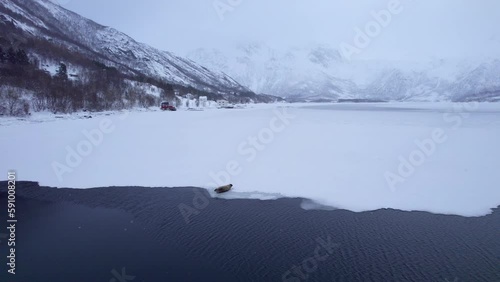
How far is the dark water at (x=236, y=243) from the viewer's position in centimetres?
997

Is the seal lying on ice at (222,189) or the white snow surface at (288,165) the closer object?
the white snow surface at (288,165)

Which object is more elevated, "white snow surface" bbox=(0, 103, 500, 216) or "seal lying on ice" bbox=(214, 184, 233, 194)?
"white snow surface" bbox=(0, 103, 500, 216)

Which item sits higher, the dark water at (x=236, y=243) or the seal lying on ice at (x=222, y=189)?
the seal lying on ice at (x=222, y=189)

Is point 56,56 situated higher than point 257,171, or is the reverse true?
point 56,56

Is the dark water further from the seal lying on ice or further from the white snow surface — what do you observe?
the white snow surface

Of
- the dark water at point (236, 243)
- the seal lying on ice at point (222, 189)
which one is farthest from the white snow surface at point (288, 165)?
the dark water at point (236, 243)

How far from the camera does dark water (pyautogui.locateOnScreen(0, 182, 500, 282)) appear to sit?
32.7 feet

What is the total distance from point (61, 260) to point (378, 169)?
19835 mm

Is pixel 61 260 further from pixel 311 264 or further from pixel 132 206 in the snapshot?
pixel 311 264

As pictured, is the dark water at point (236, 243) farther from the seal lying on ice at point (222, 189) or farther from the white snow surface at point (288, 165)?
the white snow surface at point (288, 165)

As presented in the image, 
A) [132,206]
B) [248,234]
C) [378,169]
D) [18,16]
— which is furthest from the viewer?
[18,16]

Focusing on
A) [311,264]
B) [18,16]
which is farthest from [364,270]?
[18,16]

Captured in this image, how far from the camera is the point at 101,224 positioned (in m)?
13.4

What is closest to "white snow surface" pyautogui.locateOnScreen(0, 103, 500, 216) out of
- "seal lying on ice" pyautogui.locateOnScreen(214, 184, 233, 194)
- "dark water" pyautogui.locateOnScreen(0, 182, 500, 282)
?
"seal lying on ice" pyautogui.locateOnScreen(214, 184, 233, 194)
